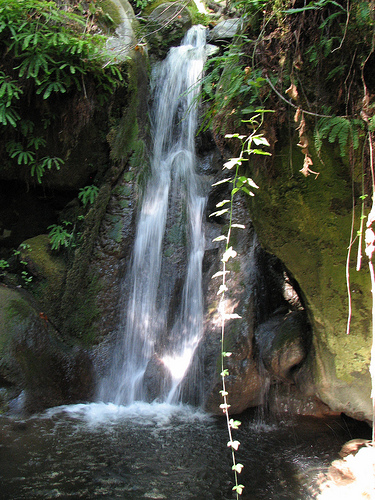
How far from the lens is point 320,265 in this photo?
11.2 feet

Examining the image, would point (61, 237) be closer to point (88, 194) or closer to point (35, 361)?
point (88, 194)

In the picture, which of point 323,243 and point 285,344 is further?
point 285,344

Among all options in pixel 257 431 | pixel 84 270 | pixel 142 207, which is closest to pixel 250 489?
pixel 257 431

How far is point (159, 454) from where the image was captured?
3459mm

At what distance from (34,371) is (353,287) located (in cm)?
376

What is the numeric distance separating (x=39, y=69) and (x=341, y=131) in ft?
15.1

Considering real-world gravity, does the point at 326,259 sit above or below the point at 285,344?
above

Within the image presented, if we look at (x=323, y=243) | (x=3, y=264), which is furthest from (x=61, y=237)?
(x=323, y=243)

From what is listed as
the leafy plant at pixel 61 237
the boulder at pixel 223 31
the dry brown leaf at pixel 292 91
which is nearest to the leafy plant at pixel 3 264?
the leafy plant at pixel 61 237

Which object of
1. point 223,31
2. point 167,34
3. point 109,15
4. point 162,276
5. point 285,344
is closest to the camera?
point 285,344

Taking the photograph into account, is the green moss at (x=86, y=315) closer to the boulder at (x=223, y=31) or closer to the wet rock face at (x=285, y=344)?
the wet rock face at (x=285, y=344)

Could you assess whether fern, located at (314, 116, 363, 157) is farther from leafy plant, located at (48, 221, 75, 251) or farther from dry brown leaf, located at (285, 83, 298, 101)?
leafy plant, located at (48, 221, 75, 251)

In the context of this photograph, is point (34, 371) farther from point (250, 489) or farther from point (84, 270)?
point (250, 489)

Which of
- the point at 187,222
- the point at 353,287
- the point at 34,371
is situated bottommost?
the point at 34,371
